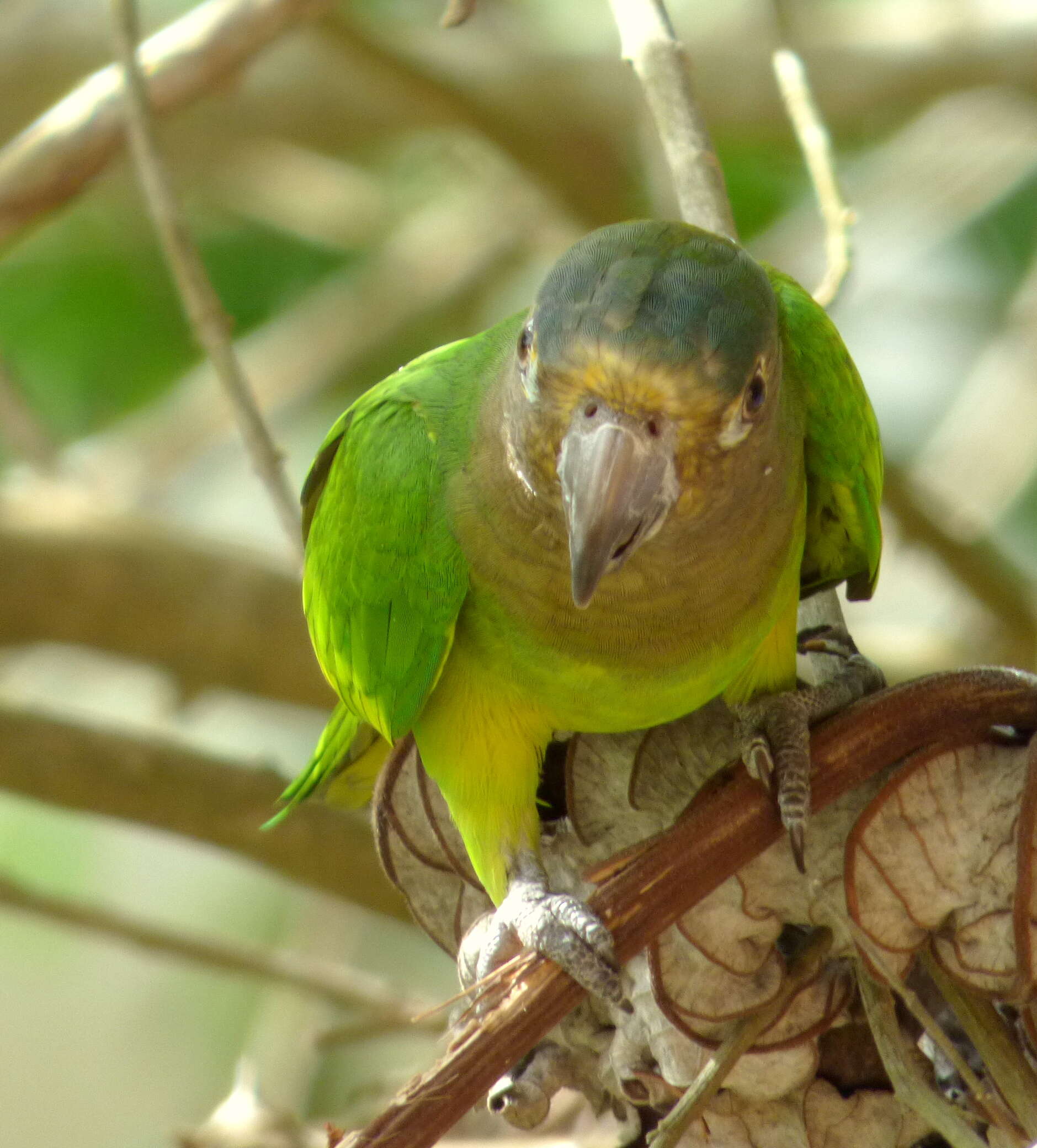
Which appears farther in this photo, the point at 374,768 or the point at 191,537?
the point at 191,537

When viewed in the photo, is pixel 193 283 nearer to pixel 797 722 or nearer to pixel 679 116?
pixel 679 116

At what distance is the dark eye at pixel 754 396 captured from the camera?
5.73 ft

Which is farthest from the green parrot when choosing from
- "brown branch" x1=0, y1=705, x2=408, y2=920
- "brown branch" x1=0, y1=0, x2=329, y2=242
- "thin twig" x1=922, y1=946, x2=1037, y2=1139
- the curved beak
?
"brown branch" x1=0, y1=705, x2=408, y2=920

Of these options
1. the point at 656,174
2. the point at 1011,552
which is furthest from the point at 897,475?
the point at 1011,552

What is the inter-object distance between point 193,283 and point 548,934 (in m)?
1.27

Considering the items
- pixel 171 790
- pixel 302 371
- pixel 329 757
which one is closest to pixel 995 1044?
pixel 329 757

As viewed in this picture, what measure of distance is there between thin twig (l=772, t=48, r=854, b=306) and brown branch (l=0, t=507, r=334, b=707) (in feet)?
5.66

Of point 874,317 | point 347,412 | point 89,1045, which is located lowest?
point 89,1045

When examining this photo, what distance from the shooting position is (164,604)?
363cm

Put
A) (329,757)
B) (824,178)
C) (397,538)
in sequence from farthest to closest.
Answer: (329,757) < (824,178) < (397,538)

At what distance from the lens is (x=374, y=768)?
2592 mm

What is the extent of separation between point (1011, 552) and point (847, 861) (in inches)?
184

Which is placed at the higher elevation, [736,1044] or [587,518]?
[587,518]

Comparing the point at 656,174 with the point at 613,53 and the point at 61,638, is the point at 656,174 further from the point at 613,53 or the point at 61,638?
the point at 61,638
